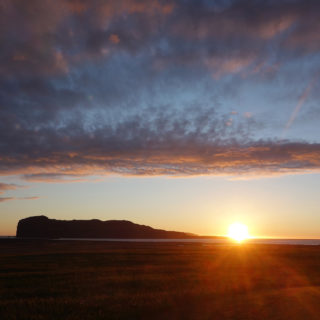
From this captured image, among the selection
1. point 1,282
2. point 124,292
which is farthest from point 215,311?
point 1,282

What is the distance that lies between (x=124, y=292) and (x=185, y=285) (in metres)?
5.20

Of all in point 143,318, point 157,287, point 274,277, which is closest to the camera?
point 143,318

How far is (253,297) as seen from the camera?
20.5m

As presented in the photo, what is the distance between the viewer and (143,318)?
1684 centimetres

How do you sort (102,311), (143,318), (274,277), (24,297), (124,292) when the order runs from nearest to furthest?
(143,318), (102,311), (24,297), (124,292), (274,277)

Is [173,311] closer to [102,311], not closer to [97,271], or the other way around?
[102,311]

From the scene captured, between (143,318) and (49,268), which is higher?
(49,268)

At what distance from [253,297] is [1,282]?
19.4 meters

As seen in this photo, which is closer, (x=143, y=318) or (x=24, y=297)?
(x=143, y=318)

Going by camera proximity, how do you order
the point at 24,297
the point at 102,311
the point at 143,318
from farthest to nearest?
1. the point at 24,297
2. the point at 102,311
3. the point at 143,318

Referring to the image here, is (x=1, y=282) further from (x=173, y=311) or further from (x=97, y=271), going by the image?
(x=173, y=311)

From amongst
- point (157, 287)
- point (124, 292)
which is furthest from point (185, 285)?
point (124, 292)

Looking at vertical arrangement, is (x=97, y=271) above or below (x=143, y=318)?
above

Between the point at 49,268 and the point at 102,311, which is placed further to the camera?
the point at 49,268
